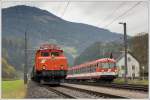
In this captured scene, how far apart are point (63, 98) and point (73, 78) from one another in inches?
1387

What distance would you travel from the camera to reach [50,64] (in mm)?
38125

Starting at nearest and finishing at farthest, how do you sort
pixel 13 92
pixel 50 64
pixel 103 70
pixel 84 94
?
pixel 13 92 → pixel 84 94 → pixel 50 64 → pixel 103 70

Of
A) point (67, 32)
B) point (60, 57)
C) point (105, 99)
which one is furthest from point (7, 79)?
point (105, 99)

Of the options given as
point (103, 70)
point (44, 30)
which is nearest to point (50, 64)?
point (44, 30)

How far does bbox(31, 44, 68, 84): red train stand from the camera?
124ft

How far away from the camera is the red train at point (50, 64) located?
3781cm

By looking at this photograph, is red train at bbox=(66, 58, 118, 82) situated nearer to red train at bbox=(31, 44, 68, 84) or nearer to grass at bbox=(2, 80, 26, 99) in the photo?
red train at bbox=(31, 44, 68, 84)

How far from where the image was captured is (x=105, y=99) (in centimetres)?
2456

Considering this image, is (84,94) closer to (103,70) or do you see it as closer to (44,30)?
(44,30)

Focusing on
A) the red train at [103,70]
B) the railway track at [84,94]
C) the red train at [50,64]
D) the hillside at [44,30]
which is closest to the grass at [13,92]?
the railway track at [84,94]

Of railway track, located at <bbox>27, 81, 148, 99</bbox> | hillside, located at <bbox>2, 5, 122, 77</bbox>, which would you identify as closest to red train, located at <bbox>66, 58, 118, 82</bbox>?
hillside, located at <bbox>2, 5, 122, 77</bbox>

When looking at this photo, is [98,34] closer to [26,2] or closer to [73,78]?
[26,2]

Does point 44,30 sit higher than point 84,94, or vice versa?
point 44,30

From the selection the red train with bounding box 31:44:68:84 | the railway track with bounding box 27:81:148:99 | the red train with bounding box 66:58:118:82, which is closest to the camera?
the railway track with bounding box 27:81:148:99
